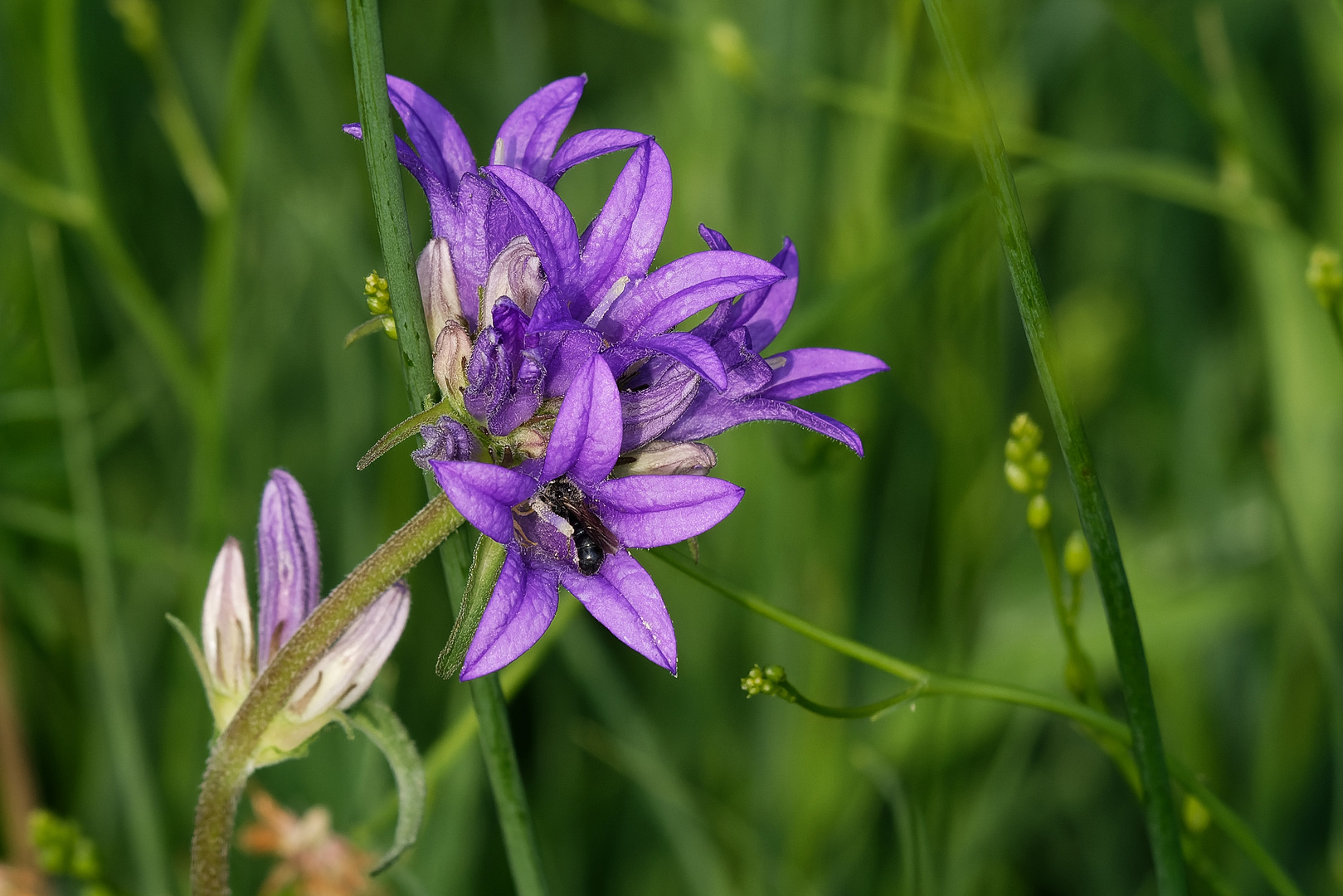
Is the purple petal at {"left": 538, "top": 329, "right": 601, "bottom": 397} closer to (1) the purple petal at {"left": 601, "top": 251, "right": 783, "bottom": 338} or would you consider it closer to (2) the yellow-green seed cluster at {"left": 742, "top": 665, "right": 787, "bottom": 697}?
(1) the purple petal at {"left": 601, "top": 251, "right": 783, "bottom": 338}

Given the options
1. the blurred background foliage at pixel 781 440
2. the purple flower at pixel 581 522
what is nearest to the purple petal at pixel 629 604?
the purple flower at pixel 581 522

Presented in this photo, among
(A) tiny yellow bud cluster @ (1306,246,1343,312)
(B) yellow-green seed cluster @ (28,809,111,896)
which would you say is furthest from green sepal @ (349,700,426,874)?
(A) tiny yellow bud cluster @ (1306,246,1343,312)

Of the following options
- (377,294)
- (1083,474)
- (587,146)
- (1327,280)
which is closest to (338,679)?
(377,294)

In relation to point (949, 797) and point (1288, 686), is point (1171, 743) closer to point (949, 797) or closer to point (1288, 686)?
point (1288, 686)

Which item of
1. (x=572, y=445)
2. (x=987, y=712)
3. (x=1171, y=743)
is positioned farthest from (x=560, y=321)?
(x=1171, y=743)

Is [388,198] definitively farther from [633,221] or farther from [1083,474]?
[1083,474]

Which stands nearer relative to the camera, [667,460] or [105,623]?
[667,460]
